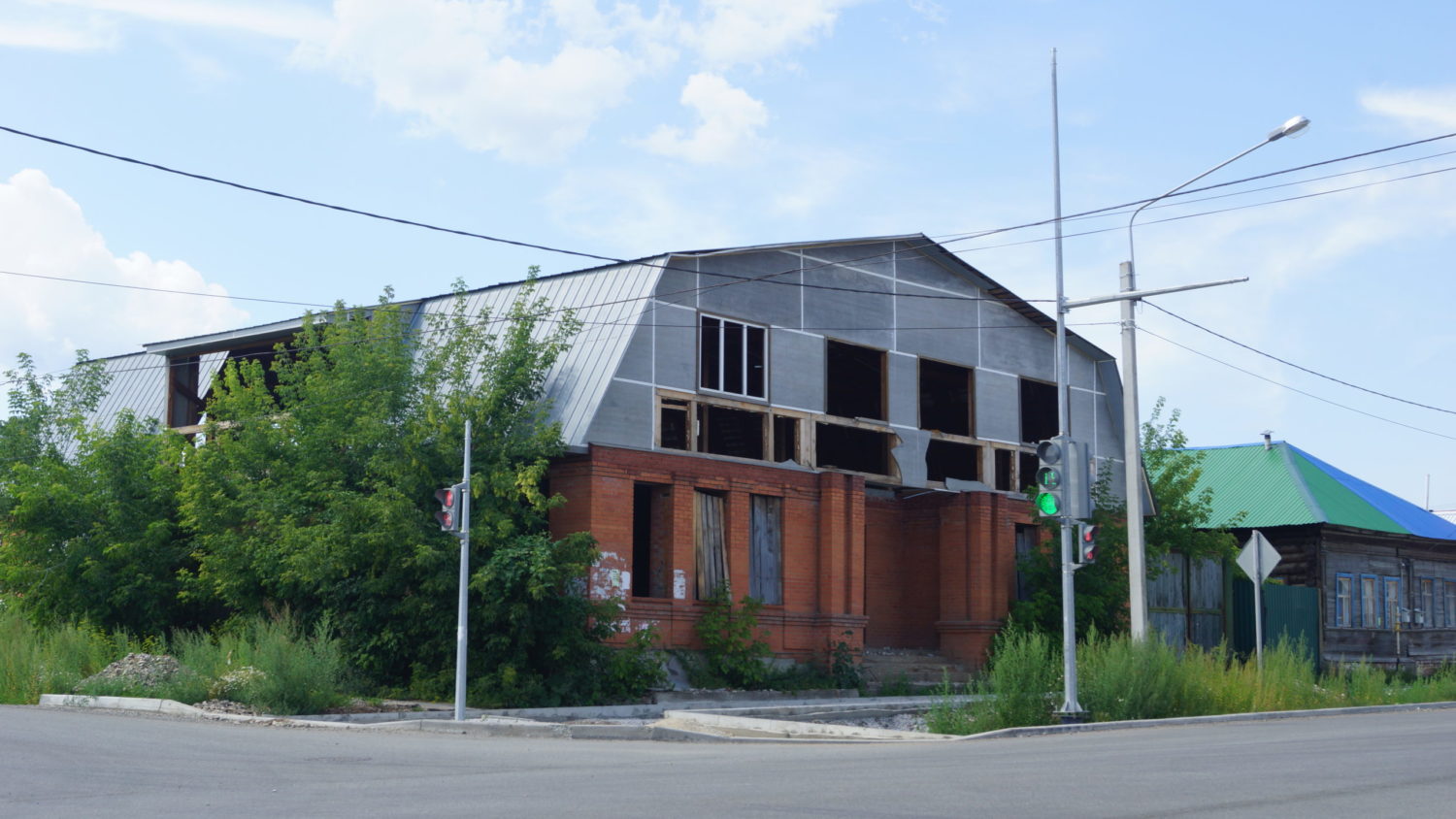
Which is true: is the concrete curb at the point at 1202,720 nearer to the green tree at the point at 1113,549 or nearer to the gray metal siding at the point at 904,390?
the green tree at the point at 1113,549

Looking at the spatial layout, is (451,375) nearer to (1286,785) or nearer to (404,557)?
(404,557)

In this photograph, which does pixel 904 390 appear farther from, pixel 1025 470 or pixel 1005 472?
pixel 1025 470

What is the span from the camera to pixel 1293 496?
4400 cm

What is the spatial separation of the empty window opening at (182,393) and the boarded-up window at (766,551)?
52.3ft

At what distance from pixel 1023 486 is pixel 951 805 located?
2639 cm

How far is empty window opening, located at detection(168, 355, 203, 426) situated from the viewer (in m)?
36.4

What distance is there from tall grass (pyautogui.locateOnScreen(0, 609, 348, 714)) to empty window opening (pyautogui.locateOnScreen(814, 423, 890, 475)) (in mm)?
12470

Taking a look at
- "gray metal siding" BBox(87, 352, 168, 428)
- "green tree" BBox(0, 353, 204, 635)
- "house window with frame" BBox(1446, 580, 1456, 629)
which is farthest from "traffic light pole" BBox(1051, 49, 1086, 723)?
"house window with frame" BBox(1446, 580, 1456, 629)

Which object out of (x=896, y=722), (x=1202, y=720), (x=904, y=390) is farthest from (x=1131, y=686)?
(x=904, y=390)

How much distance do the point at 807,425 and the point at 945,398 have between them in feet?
19.5

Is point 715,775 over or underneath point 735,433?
underneath

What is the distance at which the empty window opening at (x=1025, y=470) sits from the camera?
34.8 meters

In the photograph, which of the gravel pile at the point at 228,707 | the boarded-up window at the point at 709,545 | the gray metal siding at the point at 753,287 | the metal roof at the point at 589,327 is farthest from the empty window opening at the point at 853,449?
the gravel pile at the point at 228,707

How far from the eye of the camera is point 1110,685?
20125 mm
